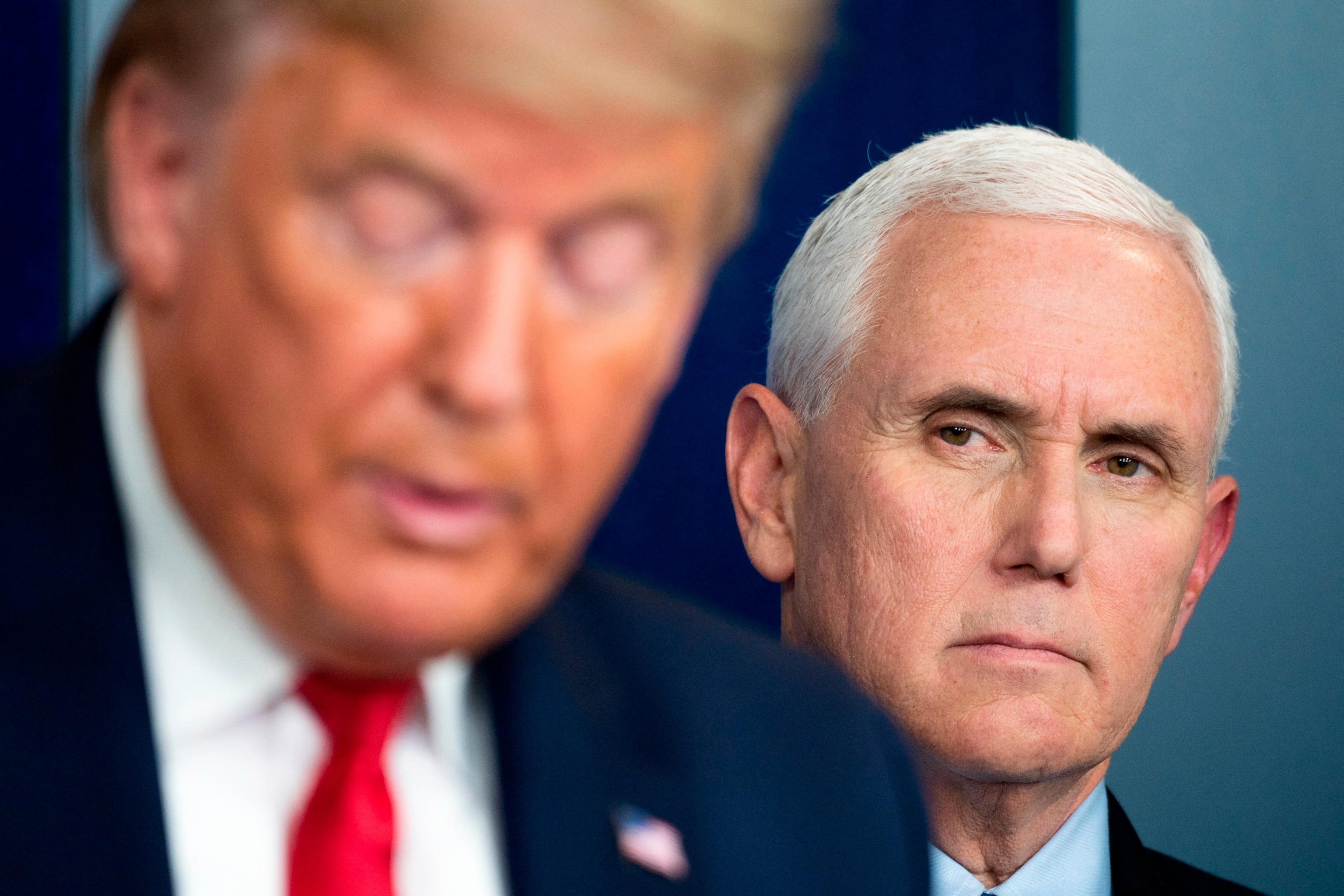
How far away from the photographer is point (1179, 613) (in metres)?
1.08

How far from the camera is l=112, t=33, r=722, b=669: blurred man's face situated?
0.25m

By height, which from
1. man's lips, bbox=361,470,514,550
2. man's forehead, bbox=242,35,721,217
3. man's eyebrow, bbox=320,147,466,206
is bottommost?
man's lips, bbox=361,470,514,550

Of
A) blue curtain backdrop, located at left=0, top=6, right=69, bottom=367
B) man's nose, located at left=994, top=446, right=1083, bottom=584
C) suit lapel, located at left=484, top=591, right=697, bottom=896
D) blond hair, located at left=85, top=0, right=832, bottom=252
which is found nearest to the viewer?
blond hair, located at left=85, top=0, right=832, bottom=252

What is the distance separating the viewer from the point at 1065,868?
102cm

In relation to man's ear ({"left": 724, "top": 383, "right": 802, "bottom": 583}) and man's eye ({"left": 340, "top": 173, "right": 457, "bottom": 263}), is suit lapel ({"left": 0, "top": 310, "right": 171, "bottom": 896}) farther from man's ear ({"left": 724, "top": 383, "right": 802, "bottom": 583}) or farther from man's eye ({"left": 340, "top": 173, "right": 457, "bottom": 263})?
man's ear ({"left": 724, "top": 383, "right": 802, "bottom": 583})

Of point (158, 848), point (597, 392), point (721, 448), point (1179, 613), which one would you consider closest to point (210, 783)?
point (158, 848)

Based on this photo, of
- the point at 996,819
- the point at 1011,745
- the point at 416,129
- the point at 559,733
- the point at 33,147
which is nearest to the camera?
the point at 416,129

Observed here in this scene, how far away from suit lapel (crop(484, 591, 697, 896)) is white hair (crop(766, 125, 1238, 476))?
624 millimetres

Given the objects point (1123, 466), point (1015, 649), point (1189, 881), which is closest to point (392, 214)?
point (1015, 649)

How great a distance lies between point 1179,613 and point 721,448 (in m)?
0.38

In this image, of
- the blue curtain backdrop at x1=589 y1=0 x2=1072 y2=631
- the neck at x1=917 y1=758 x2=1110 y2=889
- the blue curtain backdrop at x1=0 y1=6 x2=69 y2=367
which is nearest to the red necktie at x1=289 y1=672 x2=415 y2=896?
the blue curtain backdrop at x1=0 y1=6 x2=69 y2=367

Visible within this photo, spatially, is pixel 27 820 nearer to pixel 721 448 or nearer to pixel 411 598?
pixel 411 598

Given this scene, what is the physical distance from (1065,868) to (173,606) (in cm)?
86

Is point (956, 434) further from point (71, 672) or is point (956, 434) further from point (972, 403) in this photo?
point (71, 672)
